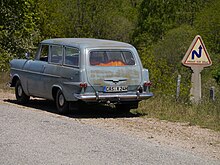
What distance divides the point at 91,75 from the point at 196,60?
372cm

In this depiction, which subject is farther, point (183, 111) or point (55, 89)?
point (183, 111)

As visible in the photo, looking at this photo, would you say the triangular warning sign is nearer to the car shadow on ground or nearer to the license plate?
the car shadow on ground

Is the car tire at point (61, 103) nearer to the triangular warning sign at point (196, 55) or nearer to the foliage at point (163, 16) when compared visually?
the triangular warning sign at point (196, 55)

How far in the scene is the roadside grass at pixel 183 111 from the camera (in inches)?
481

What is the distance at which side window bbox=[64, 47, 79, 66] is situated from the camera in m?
12.6

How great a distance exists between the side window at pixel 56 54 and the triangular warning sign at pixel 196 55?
3.31 m

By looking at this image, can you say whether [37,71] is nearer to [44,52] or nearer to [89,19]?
[44,52]

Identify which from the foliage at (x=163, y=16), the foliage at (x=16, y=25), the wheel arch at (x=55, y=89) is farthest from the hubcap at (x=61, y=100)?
the foliage at (x=163, y=16)

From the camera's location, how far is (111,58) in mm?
12750

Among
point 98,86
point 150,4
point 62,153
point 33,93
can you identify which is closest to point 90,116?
point 98,86

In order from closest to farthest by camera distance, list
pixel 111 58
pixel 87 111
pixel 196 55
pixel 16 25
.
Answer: pixel 111 58, pixel 87 111, pixel 196 55, pixel 16 25

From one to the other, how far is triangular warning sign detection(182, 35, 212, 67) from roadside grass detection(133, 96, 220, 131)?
994 millimetres

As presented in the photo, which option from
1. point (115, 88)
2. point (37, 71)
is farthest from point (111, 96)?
point (37, 71)

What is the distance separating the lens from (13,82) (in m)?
15.2
